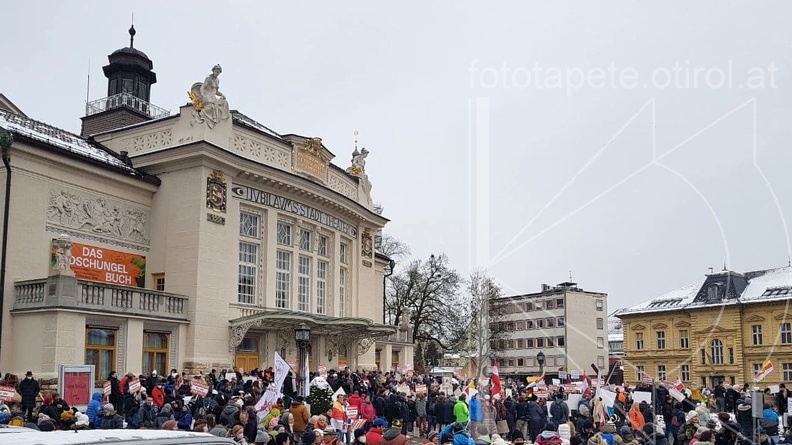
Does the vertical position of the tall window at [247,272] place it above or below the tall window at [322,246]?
below

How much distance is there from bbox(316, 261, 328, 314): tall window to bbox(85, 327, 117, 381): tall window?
12.1 meters

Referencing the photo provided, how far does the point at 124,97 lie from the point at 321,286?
13.4 m

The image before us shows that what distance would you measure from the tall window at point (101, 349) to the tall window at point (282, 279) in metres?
8.71

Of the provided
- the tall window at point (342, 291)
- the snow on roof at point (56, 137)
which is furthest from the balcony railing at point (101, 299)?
the tall window at point (342, 291)

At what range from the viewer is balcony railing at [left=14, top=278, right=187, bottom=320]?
2409 cm

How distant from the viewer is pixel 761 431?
1717 cm

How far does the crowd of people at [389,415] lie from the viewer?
1267 centimetres

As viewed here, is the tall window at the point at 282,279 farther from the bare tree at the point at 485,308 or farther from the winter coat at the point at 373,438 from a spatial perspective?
the winter coat at the point at 373,438

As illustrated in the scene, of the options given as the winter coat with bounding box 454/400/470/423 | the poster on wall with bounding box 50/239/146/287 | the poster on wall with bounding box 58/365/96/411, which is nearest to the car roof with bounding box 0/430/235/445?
the poster on wall with bounding box 58/365/96/411

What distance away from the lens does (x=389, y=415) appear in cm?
2384

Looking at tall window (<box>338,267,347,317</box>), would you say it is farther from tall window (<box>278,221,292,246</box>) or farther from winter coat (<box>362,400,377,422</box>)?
winter coat (<box>362,400,377,422</box>)

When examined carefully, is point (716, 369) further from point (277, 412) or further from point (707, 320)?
point (277, 412)

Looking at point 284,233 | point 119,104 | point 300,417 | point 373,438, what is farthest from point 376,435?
point 119,104

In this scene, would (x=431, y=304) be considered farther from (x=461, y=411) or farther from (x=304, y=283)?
(x=461, y=411)
